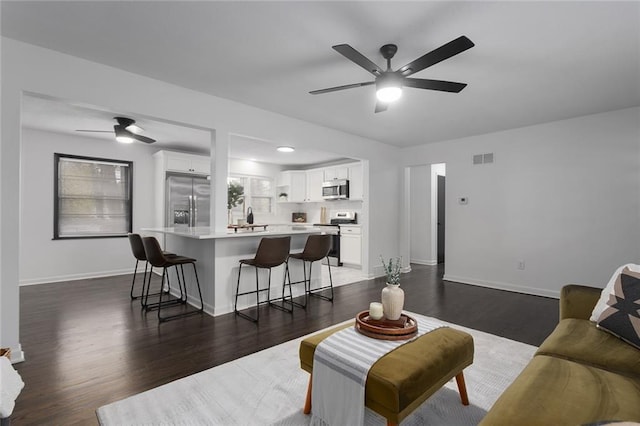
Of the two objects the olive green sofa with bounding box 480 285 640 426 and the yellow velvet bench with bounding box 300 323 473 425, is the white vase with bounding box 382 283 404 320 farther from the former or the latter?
the olive green sofa with bounding box 480 285 640 426

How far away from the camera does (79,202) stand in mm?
5590

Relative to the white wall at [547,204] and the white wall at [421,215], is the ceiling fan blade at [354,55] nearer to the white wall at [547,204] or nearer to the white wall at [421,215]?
the white wall at [547,204]

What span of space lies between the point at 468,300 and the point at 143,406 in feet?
13.2

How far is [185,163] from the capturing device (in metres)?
6.24

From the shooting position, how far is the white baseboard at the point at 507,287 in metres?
4.70

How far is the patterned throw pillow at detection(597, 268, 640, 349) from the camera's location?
176 cm

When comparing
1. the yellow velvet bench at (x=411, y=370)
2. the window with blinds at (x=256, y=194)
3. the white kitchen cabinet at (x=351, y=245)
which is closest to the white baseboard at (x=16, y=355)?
the yellow velvet bench at (x=411, y=370)

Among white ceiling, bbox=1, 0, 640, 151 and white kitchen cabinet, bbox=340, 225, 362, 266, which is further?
white kitchen cabinet, bbox=340, 225, 362, 266

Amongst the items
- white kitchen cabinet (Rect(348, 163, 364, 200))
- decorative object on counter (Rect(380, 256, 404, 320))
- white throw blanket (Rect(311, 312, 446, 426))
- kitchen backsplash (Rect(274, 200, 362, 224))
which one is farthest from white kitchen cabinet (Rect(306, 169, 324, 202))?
white throw blanket (Rect(311, 312, 446, 426))

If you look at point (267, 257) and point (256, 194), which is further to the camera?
point (256, 194)

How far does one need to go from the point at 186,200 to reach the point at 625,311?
6.34m

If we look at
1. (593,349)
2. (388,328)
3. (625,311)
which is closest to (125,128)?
(388,328)

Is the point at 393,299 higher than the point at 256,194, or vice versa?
the point at 256,194

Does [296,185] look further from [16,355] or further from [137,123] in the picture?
[16,355]
